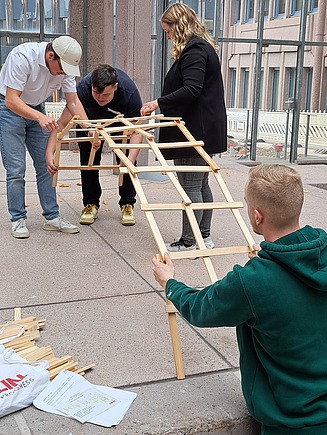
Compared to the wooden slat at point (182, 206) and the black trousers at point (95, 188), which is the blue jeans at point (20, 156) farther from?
the wooden slat at point (182, 206)

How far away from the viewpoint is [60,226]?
5613 mm

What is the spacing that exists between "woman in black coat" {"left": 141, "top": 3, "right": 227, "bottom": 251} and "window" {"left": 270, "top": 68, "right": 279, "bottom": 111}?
6.15m

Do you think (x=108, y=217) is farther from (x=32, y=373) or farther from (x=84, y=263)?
(x=32, y=373)

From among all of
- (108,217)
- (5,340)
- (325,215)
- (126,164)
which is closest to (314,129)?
(325,215)

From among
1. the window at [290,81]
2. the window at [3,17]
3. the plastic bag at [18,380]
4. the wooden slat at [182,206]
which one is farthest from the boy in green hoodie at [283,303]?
the window at [3,17]

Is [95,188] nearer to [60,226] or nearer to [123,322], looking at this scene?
[60,226]

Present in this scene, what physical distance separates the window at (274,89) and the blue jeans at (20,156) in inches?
247

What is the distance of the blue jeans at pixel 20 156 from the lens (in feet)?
16.9

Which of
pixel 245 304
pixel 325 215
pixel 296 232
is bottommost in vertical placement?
pixel 325 215

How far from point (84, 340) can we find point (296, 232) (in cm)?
158

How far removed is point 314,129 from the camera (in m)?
11.3

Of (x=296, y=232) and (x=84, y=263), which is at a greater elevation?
(x=296, y=232)

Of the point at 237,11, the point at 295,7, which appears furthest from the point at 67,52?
the point at 295,7

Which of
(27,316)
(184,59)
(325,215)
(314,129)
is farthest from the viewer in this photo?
(314,129)
